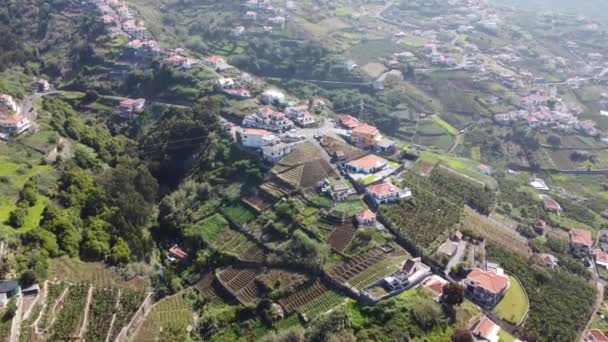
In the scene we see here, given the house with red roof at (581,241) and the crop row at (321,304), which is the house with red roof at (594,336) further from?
the crop row at (321,304)

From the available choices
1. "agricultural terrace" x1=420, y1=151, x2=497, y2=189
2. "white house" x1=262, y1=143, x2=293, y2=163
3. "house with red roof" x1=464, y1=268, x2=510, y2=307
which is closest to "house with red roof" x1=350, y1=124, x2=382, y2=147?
"agricultural terrace" x1=420, y1=151, x2=497, y2=189

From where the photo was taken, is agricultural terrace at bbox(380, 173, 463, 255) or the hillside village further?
agricultural terrace at bbox(380, 173, 463, 255)

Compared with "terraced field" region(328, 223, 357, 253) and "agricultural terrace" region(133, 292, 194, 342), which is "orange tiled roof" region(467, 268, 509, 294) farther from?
"agricultural terrace" region(133, 292, 194, 342)

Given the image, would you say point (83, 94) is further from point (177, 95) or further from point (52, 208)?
point (52, 208)

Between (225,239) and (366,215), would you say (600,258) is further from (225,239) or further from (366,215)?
(225,239)

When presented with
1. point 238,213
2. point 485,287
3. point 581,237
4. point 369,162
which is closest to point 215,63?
point 238,213

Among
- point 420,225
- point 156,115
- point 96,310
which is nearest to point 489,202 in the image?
point 420,225
